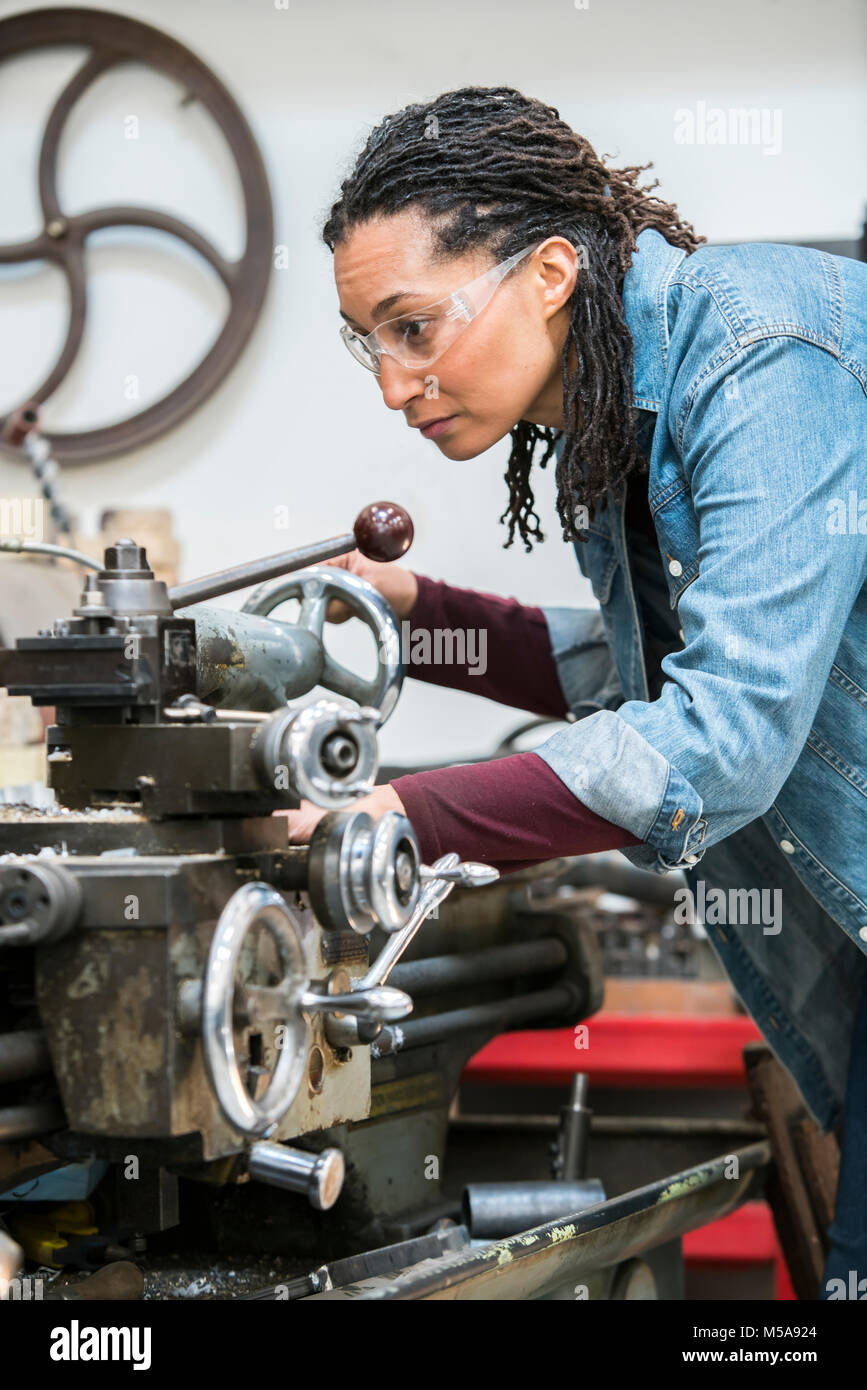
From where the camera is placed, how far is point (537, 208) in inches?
47.0

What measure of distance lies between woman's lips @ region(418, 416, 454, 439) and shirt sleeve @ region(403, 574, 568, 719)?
1.05 feet

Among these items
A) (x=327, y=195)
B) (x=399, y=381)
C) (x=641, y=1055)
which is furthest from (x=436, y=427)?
(x=327, y=195)

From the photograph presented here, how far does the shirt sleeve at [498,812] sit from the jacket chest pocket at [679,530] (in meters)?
0.26

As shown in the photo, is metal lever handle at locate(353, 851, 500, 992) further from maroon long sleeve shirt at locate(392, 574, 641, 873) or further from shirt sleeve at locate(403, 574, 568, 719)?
shirt sleeve at locate(403, 574, 568, 719)

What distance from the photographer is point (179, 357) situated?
3.18 m

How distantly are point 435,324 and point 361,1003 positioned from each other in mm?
597

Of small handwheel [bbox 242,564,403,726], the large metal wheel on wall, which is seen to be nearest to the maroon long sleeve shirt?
small handwheel [bbox 242,564,403,726]

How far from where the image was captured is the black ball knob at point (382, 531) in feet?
3.83

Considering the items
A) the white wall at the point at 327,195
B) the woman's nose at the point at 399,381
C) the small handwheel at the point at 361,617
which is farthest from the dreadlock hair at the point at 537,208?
the white wall at the point at 327,195

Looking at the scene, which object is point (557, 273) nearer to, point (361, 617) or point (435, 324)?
point (435, 324)

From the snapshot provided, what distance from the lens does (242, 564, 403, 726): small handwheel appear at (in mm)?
1174
